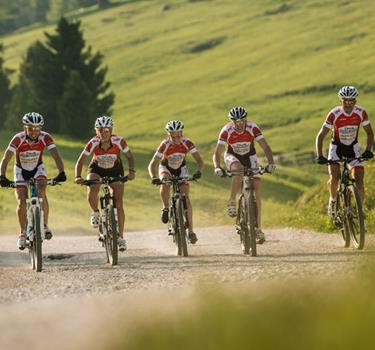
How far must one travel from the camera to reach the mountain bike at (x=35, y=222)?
1556 cm

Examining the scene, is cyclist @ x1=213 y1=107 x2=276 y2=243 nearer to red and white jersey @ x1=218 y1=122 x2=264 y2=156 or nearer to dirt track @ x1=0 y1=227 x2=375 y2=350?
red and white jersey @ x1=218 y1=122 x2=264 y2=156

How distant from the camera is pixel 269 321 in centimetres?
641

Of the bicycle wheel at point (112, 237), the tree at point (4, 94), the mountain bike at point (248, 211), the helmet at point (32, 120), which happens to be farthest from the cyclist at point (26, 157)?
the tree at point (4, 94)

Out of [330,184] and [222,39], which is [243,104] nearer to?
[222,39]

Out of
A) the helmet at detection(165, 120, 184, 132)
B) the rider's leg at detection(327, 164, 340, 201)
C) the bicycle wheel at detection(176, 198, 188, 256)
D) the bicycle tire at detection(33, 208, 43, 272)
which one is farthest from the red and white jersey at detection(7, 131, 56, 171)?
the rider's leg at detection(327, 164, 340, 201)

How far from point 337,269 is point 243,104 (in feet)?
292

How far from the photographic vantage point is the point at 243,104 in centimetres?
10138

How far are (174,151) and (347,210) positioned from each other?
3023mm

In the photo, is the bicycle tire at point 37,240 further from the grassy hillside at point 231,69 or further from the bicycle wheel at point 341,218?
the grassy hillside at point 231,69

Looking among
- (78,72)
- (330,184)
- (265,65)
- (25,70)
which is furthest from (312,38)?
(330,184)

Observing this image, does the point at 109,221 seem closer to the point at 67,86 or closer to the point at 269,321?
the point at 269,321

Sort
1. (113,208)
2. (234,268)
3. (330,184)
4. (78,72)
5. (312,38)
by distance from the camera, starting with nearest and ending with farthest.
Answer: (234,268) < (113,208) < (330,184) < (78,72) < (312,38)

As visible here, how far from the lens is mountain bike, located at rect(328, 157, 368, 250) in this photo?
648 inches

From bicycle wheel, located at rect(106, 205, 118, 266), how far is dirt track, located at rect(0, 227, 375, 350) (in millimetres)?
201
